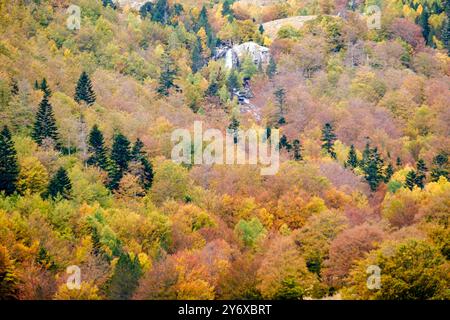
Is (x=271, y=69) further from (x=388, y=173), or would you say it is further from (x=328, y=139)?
(x=388, y=173)

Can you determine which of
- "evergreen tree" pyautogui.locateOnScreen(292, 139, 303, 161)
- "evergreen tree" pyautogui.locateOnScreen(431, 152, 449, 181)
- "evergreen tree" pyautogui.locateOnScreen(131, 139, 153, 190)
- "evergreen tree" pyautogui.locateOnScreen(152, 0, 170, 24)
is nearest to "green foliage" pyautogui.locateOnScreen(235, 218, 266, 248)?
"evergreen tree" pyautogui.locateOnScreen(131, 139, 153, 190)

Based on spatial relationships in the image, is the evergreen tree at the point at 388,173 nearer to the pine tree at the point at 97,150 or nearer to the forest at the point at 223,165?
the forest at the point at 223,165

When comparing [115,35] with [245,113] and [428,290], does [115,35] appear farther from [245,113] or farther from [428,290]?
[428,290]

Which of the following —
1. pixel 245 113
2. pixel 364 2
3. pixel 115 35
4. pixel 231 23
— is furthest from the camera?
pixel 364 2

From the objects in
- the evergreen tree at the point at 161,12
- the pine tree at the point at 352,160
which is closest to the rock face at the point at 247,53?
the evergreen tree at the point at 161,12

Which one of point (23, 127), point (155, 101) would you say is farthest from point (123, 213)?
point (155, 101)

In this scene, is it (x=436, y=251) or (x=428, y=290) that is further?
(x=436, y=251)
